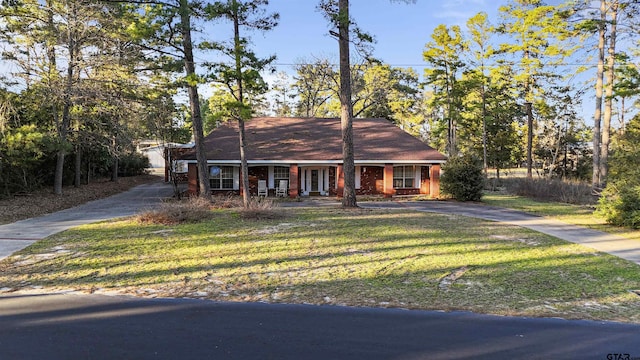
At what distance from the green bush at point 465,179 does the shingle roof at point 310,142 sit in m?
2.59

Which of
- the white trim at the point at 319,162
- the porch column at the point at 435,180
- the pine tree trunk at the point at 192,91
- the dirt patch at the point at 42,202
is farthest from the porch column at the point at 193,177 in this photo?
the porch column at the point at 435,180

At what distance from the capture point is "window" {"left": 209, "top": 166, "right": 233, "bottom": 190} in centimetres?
2345

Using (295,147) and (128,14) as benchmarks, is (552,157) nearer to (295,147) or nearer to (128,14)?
(295,147)

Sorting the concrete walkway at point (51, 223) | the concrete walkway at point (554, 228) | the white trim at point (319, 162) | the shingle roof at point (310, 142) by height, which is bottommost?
the concrete walkway at point (554, 228)

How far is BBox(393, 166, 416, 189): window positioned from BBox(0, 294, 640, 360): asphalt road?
19.8 meters

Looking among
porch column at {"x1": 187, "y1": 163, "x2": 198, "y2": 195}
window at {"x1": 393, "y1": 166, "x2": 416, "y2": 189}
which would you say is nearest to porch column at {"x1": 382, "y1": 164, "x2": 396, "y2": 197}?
window at {"x1": 393, "y1": 166, "x2": 416, "y2": 189}

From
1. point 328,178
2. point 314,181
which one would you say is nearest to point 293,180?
point 314,181

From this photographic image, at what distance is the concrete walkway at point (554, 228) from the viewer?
9.59m

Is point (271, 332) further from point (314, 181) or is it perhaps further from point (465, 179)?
point (314, 181)

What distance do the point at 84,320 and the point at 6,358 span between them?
41.4 inches

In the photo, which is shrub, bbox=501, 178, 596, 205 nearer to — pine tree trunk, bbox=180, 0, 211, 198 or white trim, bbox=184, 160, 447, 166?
white trim, bbox=184, 160, 447, 166

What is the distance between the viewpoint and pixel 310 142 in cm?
2555

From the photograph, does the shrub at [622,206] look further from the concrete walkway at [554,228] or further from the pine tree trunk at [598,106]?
the pine tree trunk at [598,106]

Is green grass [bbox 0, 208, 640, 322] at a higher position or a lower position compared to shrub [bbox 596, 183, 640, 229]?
lower
